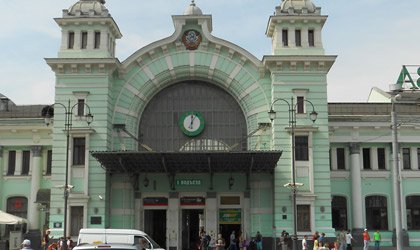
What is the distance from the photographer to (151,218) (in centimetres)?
4341

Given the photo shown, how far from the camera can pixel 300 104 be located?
42.6 m

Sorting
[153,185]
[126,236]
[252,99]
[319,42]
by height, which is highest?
[319,42]

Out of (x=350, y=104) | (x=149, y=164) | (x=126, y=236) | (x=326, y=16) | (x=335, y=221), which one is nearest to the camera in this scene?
(x=126, y=236)

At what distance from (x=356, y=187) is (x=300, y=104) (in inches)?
348

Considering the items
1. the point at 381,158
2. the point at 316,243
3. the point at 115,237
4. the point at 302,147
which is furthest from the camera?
the point at 381,158

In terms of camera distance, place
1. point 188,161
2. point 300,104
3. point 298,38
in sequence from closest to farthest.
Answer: point 188,161, point 300,104, point 298,38

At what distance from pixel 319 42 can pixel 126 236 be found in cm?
2327

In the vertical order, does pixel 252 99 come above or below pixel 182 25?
below

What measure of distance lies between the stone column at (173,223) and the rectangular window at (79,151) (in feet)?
22.0

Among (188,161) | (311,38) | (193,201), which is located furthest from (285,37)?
(193,201)

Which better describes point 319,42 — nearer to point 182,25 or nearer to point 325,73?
point 325,73

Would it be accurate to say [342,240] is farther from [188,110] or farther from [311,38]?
[311,38]

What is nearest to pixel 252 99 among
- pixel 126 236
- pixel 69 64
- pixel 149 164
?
pixel 149 164

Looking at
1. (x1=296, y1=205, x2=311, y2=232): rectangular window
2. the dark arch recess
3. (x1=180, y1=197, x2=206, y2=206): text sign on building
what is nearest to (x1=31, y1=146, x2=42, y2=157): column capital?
the dark arch recess
